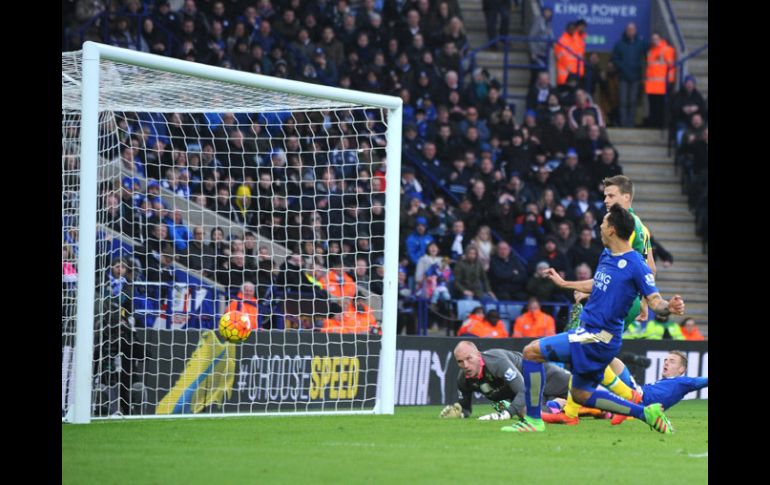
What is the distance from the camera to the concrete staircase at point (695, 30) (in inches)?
965

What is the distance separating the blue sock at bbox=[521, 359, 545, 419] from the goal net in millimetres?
2613

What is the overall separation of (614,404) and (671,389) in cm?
163

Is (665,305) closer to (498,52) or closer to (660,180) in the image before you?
(660,180)

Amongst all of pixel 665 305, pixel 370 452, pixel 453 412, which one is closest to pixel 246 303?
pixel 453 412

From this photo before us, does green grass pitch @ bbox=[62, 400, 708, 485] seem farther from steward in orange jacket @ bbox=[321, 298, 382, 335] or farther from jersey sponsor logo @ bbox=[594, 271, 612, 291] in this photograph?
steward in orange jacket @ bbox=[321, 298, 382, 335]

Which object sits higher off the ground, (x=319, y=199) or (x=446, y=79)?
(x=446, y=79)

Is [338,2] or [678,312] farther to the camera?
[338,2]

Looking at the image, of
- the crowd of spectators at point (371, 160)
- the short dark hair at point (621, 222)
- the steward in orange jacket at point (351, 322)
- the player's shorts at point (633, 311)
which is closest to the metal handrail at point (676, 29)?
→ the crowd of spectators at point (371, 160)

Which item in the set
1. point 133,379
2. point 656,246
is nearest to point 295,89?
point 133,379

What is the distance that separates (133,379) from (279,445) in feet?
13.0

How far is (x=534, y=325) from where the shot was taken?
56.7 feet

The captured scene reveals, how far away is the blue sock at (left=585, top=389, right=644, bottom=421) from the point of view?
955cm

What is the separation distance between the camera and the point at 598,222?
1978 centimetres
